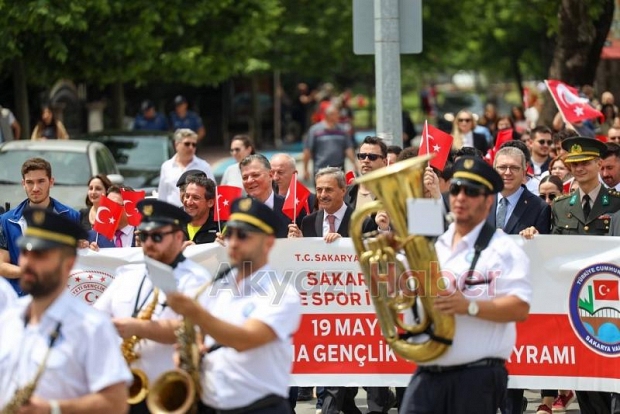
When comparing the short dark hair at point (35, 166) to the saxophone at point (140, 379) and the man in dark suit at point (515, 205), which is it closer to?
the man in dark suit at point (515, 205)

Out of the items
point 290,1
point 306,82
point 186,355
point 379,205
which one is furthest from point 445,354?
point 306,82

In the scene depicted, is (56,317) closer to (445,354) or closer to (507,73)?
(445,354)

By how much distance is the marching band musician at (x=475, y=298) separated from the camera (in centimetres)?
692

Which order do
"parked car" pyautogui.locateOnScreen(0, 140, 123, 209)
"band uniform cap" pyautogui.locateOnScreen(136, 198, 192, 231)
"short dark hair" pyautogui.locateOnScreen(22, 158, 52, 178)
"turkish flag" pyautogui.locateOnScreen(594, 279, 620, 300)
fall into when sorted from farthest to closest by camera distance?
"parked car" pyautogui.locateOnScreen(0, 140, 123, 209), "short dark hair" pyautogui.locateOnScreen(22, 158, 52, 178), "turkish flag" pyautogui.locateOnScreen(594, 279, 620, 300), "band uniform cap" pyautogui.locateOnScreen(136, 198, 192, 231)

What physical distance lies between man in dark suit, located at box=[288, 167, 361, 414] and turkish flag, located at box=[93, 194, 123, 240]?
1296 millimetres

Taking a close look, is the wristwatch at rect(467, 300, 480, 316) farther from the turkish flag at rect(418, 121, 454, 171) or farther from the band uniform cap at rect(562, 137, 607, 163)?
A: the turkish flag at rect(418, 121, 454, 171)

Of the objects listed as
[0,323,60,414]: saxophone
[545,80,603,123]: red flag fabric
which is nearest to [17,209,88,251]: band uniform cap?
Answer: [0,323,60,414]: saxophone

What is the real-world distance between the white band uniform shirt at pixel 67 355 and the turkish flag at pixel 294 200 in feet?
17.2

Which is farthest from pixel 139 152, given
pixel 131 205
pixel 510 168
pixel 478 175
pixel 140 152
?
pixel 478 175

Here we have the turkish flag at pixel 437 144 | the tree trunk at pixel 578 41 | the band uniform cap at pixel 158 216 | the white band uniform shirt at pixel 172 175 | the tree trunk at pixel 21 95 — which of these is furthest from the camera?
Answer: the tree trunk at pixel 21 95

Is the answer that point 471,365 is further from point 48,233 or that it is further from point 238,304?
point 48,233

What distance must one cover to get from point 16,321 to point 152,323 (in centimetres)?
94

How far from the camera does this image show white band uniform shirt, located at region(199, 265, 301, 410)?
6.29 metres

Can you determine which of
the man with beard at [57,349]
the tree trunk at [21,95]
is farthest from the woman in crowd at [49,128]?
the man with beard at [57,349]
